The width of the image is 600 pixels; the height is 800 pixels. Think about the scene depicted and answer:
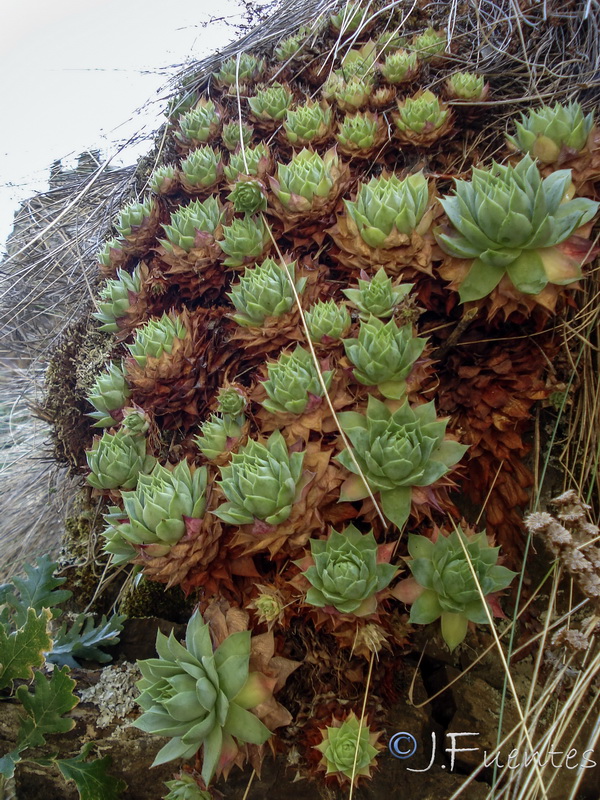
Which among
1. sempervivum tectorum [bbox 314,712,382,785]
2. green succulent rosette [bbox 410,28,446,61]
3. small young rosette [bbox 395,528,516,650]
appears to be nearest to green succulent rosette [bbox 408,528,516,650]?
small young rosette [bbox 395,528,516,650]

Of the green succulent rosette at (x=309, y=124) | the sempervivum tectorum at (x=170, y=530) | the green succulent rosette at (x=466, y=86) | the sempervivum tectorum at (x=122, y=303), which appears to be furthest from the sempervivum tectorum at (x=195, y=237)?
the green succulent rosette at (x=466, y=86)

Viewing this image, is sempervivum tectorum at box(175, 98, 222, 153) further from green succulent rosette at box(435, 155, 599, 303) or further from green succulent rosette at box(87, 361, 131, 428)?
green succulent rosette at box(435, 155, 599, 303)

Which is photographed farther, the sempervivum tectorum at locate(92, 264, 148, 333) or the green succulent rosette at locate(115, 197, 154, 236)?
the green succulent rosette at locate(115, 197, 154, 236)

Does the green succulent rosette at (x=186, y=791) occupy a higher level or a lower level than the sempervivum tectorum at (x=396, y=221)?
lower

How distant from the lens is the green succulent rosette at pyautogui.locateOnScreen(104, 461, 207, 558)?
1.03m

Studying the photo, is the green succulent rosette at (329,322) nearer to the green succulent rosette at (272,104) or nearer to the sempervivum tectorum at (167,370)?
the sempervivum tectorum at (167,370)

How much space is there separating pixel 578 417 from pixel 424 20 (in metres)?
1.66

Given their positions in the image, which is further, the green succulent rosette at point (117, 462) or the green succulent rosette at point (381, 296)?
the green succulent rosette at point (117, 462)

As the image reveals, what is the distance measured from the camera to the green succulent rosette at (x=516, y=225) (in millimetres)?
1001

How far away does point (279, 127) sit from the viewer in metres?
1.74

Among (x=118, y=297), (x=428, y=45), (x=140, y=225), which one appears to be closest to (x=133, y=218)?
(x=140, y=225)

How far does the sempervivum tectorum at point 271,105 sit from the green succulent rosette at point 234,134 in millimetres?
57

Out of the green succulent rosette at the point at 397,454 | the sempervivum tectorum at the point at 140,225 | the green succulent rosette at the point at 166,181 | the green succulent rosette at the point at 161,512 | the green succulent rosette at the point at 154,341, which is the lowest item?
the green succulent rosette at the point at 397,454

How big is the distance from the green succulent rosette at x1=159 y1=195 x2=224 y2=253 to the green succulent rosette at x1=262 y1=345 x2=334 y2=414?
0.56 metres
